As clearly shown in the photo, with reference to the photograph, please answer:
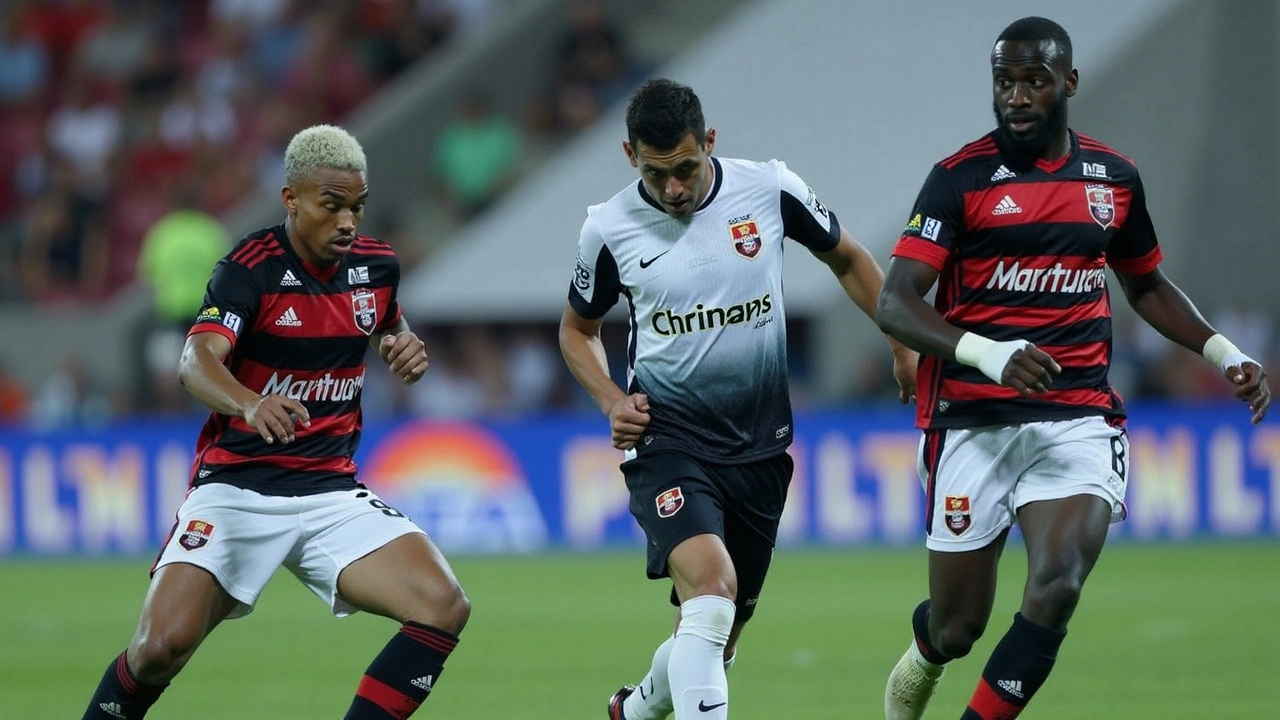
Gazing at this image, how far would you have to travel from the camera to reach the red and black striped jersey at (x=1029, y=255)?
22.0 ft

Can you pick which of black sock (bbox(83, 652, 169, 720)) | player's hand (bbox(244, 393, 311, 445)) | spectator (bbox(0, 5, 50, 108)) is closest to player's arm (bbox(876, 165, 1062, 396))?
player's hand (bbox(244, 393, 311, 445))

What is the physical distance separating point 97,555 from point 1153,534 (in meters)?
9.32

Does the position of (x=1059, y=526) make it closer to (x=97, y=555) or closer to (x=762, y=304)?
(x=762, y=304)

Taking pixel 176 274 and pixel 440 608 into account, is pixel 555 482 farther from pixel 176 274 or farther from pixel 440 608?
pixel 440 608

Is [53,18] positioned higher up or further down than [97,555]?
higher up

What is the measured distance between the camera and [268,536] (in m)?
6.89

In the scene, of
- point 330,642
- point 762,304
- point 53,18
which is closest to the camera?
point 762,304

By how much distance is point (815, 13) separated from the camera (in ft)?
70.2

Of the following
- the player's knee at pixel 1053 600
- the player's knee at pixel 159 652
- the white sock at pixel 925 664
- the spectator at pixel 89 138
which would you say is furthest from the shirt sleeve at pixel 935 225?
the spectator at pixel 89 138

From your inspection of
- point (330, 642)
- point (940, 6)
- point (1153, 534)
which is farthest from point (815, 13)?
point (330, 642)

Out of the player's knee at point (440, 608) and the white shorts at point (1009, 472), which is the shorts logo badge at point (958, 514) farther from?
the player's knee at point (440, 608)

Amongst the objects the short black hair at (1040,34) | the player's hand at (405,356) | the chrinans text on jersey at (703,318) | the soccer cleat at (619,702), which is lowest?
the soccer cleat at (619,702)

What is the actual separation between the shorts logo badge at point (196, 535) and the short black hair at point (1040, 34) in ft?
10.7

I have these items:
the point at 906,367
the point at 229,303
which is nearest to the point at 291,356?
the point at 229,303
